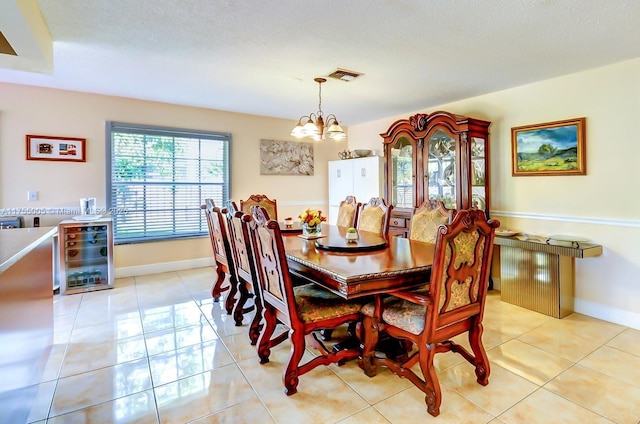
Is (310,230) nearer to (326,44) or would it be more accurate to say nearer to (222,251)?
(222,251)

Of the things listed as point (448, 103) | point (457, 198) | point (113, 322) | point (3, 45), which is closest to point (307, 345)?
point (113, 322)

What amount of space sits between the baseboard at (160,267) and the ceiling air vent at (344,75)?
3244 millimetres

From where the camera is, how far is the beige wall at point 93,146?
3.84m

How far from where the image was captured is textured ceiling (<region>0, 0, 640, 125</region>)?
216 cm

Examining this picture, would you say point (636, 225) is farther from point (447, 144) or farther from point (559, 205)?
point (447, 144)

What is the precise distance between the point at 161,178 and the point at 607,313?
529 cm

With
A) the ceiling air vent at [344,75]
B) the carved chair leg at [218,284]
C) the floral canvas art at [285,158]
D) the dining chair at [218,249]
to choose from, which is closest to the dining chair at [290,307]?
the dining chair at [218,249]

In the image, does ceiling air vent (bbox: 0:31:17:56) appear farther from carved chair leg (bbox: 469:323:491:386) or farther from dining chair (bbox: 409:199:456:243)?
carved chair leg (bbox: 469:323:491:386)

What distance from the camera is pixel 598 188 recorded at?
3.15m

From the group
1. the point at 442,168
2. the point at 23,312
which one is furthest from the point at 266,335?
the point at 442,168

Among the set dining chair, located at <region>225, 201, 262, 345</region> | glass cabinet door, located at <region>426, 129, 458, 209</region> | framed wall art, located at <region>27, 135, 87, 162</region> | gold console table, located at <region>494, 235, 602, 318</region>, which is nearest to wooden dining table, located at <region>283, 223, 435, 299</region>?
dining chair, located at <region>225, 201, 262, 345</region>

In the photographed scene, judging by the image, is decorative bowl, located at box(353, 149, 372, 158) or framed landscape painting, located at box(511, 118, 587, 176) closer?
framed landscape painting, located at box(511, 118, 587, 176)

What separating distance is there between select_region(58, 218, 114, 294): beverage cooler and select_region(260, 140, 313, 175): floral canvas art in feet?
7.83

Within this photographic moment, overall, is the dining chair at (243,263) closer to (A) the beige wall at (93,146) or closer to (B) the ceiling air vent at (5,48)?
(B) the ceiling air vent at (5,48)
